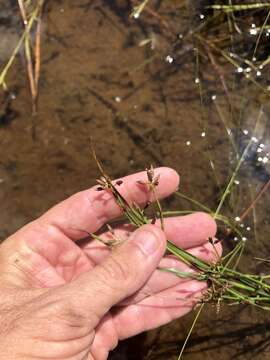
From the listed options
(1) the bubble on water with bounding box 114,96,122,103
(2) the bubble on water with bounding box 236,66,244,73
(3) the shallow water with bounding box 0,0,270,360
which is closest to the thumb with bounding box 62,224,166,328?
(3) the shallow water with bounding box 0,0,270,360

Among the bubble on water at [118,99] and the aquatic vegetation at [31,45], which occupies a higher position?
the aquatic vegetation at [31,45]

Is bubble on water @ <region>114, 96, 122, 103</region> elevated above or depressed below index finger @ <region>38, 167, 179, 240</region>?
above

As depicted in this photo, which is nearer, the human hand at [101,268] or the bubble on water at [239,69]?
the human hand at [101,268]

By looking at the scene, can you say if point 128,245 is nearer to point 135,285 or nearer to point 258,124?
point 135,285

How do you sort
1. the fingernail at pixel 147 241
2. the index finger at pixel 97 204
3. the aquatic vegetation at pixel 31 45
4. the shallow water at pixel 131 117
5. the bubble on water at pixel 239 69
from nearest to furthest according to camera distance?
the fingernail at pixel 147 241 → the index finger at pixel 97 204 → the shallow water at pixel 131 117 → the bubble on water at pixel 239 69 → the aquatic vegetation at pixel 31 45

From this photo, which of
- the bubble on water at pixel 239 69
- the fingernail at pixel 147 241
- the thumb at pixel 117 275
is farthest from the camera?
the bubble on water at pixel 239 69

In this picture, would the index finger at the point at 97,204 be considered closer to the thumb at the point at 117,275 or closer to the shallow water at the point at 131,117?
the thumb at the point at 117,275

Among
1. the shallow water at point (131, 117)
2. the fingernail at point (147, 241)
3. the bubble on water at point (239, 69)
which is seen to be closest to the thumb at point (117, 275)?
the fingernail at point (147, 241)

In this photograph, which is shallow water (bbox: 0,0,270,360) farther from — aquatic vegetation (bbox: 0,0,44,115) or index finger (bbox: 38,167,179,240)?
index finger (bbox: 38,167,179,240)
